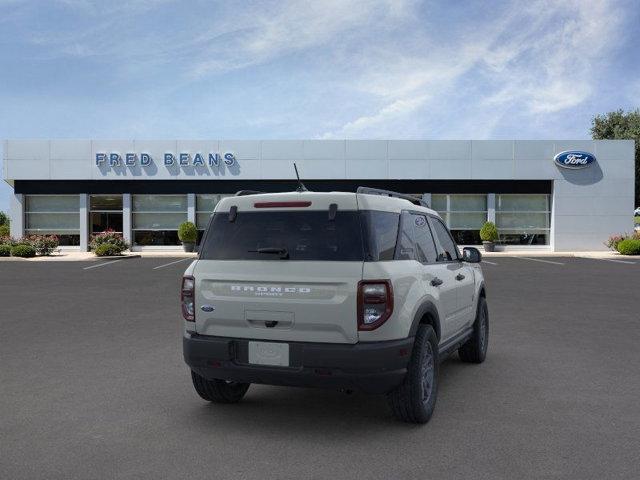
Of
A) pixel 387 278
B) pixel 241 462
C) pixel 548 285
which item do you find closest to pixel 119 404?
pixel 241 462

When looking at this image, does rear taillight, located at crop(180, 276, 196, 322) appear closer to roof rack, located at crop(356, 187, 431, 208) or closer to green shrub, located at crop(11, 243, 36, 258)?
roof rack, located at crop(356, 187, 431, 208)

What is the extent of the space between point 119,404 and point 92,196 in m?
30.6

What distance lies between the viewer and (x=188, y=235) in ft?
105

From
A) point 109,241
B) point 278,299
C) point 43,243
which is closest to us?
point 278,299

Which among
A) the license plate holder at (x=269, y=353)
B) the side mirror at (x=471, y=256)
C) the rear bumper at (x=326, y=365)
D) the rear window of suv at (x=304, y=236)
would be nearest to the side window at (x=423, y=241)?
the rear window of suv at (x=304, y=236)

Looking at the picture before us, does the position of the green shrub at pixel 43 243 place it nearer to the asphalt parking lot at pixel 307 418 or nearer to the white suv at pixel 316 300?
the asphalt parking lot at pixel 307 418

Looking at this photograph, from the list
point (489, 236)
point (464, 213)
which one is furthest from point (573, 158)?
point (464, 213)

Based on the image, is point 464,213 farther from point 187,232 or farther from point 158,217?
point 158,217

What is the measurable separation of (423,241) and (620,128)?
53.6 m

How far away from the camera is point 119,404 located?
5125 mm

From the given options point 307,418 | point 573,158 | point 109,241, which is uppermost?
point 573,158

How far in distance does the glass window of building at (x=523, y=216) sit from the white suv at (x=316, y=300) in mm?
30281

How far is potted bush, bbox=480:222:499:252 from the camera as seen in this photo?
105 ft

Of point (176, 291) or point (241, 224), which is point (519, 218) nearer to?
point (176, 291)
